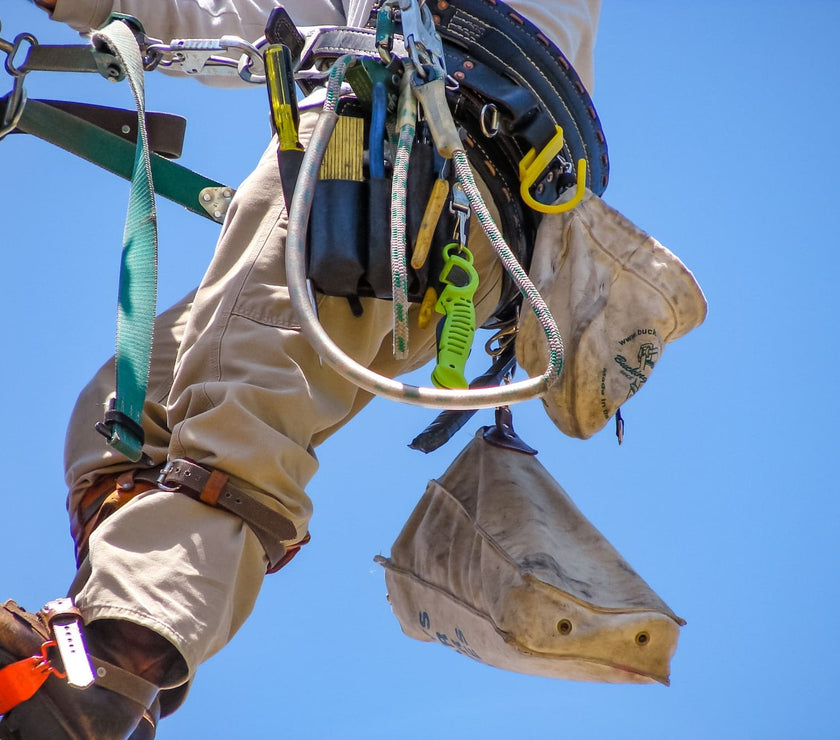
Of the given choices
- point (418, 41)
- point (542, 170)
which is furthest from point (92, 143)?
point (542, 170)

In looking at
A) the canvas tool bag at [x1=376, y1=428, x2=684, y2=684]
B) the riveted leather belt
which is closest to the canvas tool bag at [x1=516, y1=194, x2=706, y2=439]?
the canvas tool bag at [x1=376, y1=428, x2=684, y2=684]

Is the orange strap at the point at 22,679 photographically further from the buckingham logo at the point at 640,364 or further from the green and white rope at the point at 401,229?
the buckingham logo at the point at 640,364

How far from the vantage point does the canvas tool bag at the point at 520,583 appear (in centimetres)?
305

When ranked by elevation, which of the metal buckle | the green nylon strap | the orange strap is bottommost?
the orange strap

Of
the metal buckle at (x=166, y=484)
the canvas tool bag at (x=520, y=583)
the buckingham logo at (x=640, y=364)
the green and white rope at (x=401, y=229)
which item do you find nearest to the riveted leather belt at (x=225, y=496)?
the metal buckle at (x=166, y=484)

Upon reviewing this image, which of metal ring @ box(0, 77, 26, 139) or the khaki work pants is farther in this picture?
metal ring @ box(0, 77, 26, 139)

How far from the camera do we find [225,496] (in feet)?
9.00

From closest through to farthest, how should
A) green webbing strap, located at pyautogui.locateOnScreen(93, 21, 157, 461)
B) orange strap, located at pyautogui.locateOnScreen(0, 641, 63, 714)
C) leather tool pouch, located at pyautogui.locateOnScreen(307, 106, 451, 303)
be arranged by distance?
1. orange strap, located at pyautogui.locateOnScreen(0, 641, 63, 714)
2. green webbing strap, located at pyautogui.locateOnScreen(93, 21, 157, 461)
3. leather tool pouch, located at pyautogui.locateOnScreen(307, 106, 451, 303)

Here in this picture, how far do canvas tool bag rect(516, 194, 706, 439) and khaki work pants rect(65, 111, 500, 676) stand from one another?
229 mm

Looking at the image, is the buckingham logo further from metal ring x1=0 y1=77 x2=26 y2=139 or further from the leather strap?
metal ring x1=0 y1=77 x2=26 y2=139

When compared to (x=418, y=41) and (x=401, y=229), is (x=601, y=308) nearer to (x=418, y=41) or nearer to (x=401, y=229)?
(x=401, y=229)

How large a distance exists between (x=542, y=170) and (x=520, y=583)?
0.94 m

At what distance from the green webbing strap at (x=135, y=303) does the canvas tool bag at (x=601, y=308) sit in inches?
32.5

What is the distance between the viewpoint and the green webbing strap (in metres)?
2.73
